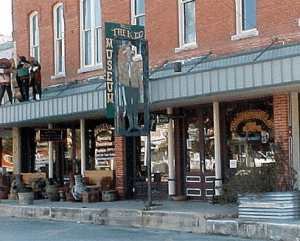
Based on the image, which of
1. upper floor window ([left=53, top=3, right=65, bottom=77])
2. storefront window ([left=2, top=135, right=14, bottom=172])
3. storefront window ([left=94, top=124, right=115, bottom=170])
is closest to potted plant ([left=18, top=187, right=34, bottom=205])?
storefront window ([left=94, top=124, right=115, bottom=170])

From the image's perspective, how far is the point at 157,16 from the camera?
20109 mm

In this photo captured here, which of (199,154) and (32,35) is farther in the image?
(32,35)

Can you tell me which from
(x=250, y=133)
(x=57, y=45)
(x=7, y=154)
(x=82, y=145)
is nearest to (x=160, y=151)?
(x=250, y=133)

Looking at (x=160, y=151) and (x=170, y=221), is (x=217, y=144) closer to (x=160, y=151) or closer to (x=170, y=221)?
(x=160, y=151)

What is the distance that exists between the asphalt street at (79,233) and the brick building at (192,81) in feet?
9.91

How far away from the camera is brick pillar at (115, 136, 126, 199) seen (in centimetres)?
2109

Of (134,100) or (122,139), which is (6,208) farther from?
(134,100)

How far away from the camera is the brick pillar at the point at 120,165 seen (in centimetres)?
2109

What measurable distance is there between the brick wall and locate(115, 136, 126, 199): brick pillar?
7.96 feet

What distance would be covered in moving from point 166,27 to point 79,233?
674 centimetres

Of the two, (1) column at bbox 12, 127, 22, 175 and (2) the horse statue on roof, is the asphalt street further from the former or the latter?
(1) column at bbox 12, 127, 22, 175

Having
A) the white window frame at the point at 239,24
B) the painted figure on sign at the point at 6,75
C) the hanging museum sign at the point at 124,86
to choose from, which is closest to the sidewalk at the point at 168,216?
the hanging museum sign at the point at 124,86

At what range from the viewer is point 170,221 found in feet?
52.3

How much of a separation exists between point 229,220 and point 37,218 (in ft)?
24.9
